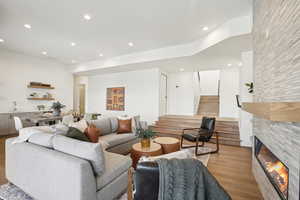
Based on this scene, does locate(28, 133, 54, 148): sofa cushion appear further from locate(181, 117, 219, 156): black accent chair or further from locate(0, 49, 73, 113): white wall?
locate(0, 49, 73, 113): white wall

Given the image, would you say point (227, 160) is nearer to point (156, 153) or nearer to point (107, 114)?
point (156, 153)

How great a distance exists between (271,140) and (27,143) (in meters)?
3.25

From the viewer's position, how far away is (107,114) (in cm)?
715

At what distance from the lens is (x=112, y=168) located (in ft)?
5.95

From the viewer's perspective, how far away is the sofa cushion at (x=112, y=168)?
163 cm

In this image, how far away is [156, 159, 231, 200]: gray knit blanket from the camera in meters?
0.96

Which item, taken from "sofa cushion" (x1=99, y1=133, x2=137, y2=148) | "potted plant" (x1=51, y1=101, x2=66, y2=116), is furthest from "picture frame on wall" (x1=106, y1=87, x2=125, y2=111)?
"sofa cushion" (x1=99, y1=133, x2=137, y2=148)

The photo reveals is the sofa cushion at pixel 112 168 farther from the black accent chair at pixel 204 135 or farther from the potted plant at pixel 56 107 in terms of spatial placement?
the potted plant at pixel 56 107

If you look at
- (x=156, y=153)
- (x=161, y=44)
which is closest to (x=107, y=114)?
(x=161, y=44)

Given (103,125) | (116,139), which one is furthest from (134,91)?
(116,139)

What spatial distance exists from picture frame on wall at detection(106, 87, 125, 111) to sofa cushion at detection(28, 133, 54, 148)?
15.5 ft

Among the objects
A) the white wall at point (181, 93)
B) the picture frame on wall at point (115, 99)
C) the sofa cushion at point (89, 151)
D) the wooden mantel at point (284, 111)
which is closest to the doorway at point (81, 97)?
the picture frame on wall at point (115, 99)

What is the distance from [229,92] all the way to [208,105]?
239cm

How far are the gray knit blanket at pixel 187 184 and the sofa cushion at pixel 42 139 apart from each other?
5.45 ft
